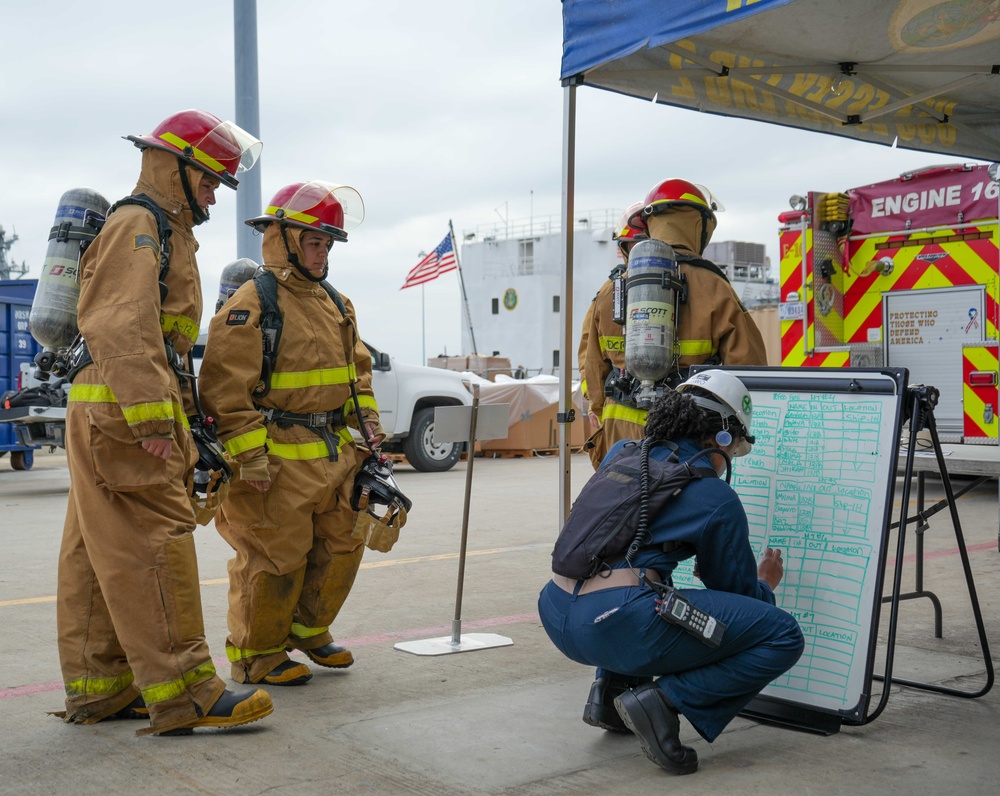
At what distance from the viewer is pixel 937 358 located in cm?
1036

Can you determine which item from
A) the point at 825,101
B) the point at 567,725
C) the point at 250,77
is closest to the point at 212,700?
the point at 567,725

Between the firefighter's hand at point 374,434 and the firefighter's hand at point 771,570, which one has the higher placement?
the firefighter's hand at point 374,434

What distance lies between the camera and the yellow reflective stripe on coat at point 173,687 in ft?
12.8

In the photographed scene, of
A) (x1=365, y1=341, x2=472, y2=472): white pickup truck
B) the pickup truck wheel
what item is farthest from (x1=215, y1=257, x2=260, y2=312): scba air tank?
the pickup truck wheel

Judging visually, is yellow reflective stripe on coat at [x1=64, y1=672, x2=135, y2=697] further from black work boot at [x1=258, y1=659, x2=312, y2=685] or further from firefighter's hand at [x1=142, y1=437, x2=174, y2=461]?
firefighter's hand at [x1=142, y1=437, x2=174, y2=461]

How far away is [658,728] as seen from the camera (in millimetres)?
3602

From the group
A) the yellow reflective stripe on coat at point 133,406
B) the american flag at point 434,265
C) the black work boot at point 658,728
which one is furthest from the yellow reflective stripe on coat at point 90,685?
the american flag at point 434,265

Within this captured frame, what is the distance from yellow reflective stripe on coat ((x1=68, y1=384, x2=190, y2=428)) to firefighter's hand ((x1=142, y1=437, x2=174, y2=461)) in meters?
0.08

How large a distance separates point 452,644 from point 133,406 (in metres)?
2.29

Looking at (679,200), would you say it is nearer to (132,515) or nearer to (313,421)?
(313,421)

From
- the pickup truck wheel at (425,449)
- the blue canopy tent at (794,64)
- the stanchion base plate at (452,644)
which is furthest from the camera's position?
the pickup truck wheel at (425,449)

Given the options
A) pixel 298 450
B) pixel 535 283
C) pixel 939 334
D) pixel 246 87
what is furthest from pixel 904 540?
pixel 535 283

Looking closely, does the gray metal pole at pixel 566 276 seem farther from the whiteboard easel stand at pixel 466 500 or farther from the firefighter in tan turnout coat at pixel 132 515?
the firefighter in tan turnout coat at pixel 132 515

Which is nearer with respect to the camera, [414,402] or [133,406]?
[133,406]
